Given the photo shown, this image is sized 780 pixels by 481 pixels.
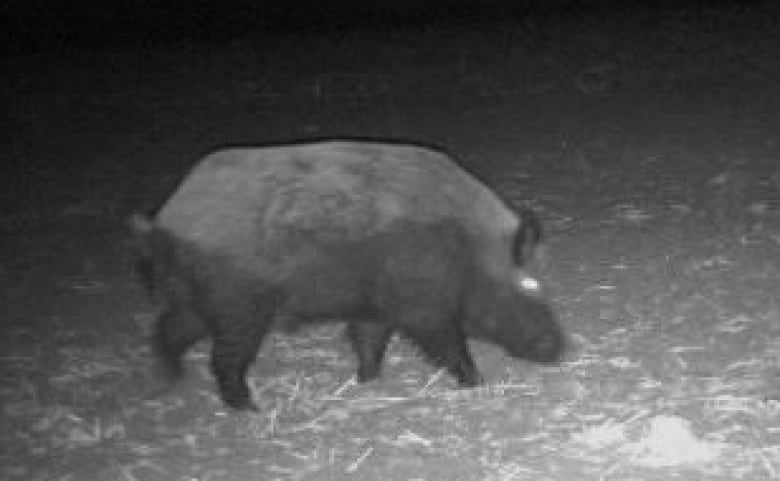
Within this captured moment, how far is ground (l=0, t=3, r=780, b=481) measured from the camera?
17.5 feet

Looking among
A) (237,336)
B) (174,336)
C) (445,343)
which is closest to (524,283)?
(445,343)

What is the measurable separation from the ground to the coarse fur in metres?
0.27

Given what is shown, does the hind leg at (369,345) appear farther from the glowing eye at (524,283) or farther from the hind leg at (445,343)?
the glowing eye at (524,283)

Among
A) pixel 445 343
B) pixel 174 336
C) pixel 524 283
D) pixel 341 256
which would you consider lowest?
pixel 174 336

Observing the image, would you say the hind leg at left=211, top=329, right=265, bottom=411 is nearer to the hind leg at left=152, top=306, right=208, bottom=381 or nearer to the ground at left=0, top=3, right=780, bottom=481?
the ground at left=0, top=3, right=780, bottom=481

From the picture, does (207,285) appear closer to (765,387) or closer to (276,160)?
(276,160)

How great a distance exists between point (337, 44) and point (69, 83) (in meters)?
3.20

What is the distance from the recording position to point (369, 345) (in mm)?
6047

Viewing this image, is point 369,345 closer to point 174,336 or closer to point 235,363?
point 235,363

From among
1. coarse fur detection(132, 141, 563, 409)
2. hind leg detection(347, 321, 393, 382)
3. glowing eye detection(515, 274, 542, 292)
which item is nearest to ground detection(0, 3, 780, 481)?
hind leg detection(347, 321, 393, 382)

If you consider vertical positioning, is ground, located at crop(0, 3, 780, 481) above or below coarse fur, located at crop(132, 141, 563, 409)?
below

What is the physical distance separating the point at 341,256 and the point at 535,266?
1.98 metres

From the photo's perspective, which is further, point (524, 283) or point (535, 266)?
point (535, 266)

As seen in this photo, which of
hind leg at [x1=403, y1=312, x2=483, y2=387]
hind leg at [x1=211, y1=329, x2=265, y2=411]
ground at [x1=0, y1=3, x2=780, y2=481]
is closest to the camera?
ground at [x1=0, y1=3, x2=780, y2=481]
